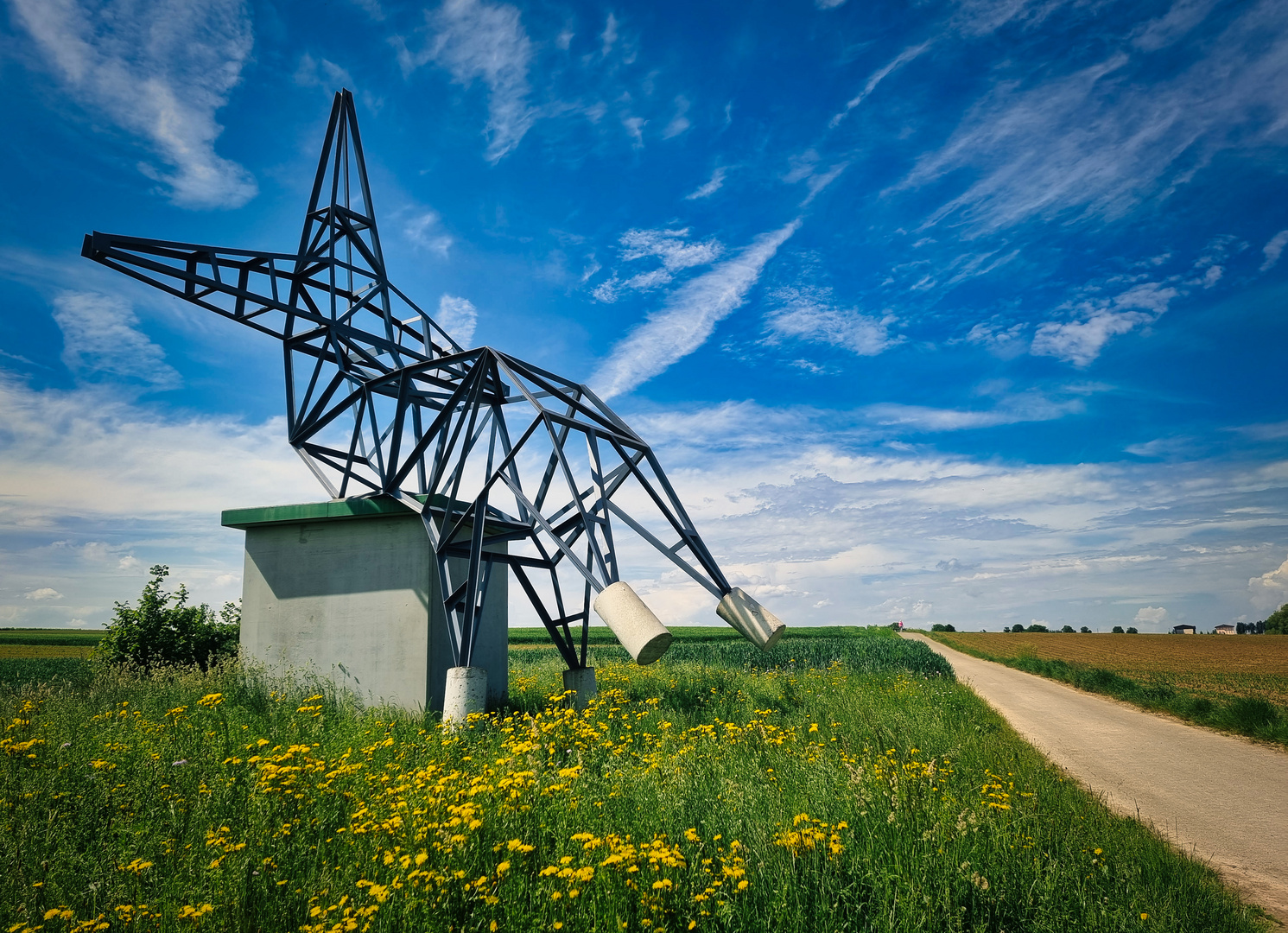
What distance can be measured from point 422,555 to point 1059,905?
10.3 meters

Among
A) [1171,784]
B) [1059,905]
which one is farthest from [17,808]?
[1171,784]

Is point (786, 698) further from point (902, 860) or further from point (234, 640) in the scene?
point (234, 640)

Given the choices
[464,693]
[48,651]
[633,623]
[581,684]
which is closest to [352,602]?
[464,693]

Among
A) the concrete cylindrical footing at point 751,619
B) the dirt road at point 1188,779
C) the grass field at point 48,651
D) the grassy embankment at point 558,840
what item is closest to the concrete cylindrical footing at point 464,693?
the grassy embankment at point 558,840

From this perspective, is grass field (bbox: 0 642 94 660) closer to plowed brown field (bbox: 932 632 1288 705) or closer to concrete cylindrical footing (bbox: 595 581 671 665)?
concrete cylindrical footing (bbox: 595 581 671 665)

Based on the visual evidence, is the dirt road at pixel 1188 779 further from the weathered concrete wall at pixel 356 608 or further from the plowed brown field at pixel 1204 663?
the weathered concrete wall at pixel 356 608

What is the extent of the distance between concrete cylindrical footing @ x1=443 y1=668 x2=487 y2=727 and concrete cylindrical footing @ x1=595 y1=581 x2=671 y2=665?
8.35 ft

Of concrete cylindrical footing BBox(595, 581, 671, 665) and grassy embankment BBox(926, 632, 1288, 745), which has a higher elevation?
concrete cylindrical footing BBox(595, 581, 671, 665)

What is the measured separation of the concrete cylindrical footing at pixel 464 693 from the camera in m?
9.92

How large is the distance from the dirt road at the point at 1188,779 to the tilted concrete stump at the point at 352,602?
1016 cm

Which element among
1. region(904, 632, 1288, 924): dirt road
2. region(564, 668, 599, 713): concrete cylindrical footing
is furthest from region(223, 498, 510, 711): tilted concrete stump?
region(904, 632, 1288, 924): dirt road

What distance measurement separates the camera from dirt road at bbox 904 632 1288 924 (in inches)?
275

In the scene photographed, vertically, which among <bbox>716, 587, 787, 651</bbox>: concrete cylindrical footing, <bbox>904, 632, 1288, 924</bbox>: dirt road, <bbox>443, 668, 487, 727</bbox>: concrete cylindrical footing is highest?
<bbox>716, 587, 787, 651</bbox>: concrete cylindrical footing

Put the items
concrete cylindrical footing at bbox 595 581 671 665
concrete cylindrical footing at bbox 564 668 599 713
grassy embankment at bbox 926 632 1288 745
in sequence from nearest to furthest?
1. concrete cylindrical footing at bbox 595 581 671 665
2. concrete cylindrical footing at bbox 564 668 599 713
3. grassy embankment at bbox 926 632 1288 745
